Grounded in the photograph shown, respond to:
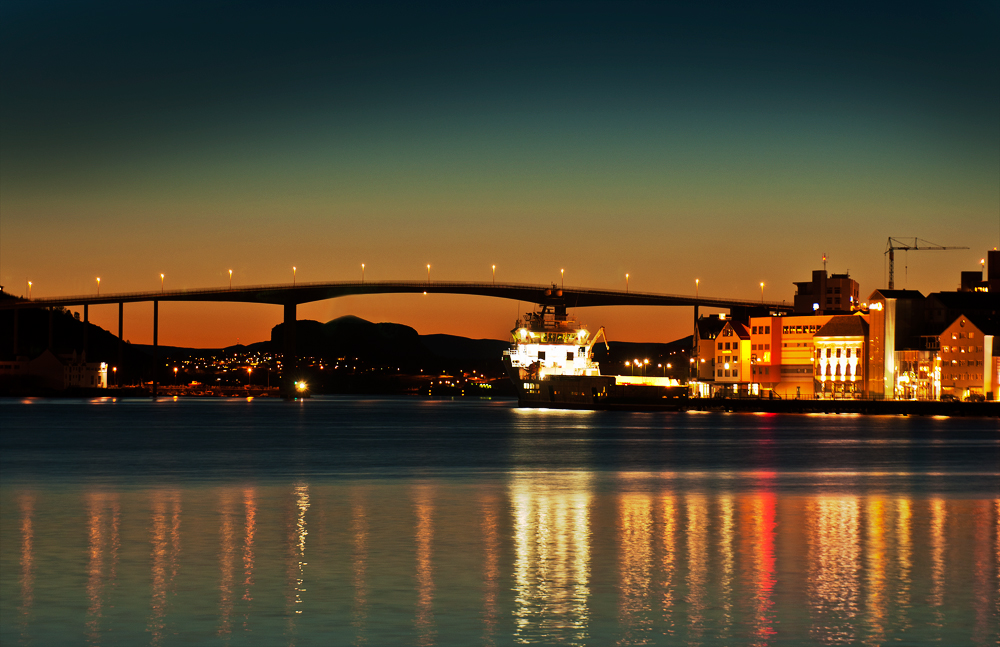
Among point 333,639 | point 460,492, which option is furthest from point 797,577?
point 460,492

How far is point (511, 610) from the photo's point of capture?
941 centimetres

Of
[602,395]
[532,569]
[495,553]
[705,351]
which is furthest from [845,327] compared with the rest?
[532,569]

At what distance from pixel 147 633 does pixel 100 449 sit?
28.2 metres

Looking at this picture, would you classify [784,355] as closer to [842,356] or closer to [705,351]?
[842,356]

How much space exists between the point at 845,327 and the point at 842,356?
2.28 m

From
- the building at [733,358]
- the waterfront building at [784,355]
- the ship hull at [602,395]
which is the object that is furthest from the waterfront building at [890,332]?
the ship hull at [602,395]

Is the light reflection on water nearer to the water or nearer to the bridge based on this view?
the water

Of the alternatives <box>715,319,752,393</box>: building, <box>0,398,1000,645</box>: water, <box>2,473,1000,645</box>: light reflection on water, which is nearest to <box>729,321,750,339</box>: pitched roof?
<box>715,319,752,393</box>: building

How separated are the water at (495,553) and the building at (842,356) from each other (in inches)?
2468

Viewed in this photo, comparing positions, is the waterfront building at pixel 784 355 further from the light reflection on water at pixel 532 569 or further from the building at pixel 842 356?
the light reflection on water at pixel 532 569

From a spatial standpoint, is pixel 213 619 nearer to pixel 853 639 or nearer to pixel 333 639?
pixel 333 639

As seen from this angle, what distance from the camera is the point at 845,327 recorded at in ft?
297

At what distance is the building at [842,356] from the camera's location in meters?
89.5

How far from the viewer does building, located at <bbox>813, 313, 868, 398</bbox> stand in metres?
89.5
